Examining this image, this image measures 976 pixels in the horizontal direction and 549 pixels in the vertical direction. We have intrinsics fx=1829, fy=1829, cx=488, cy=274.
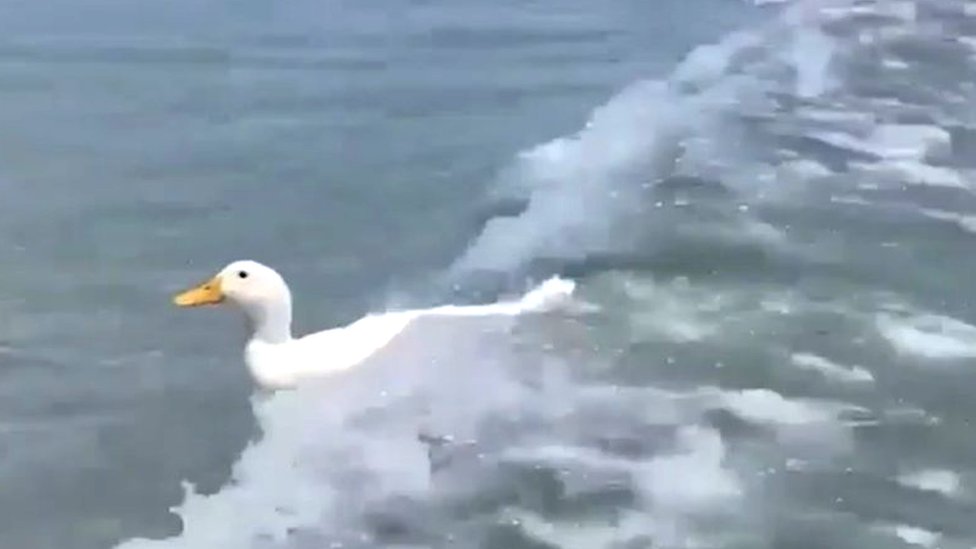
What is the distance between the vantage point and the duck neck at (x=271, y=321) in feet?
13.0

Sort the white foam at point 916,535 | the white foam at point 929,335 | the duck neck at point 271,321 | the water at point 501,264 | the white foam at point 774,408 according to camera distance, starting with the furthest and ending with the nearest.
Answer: the white foam at point 929,335 → the duck neck at point 271,321 → the white foam at point 774,408 → the water at point 501,264 → the white foam at point 916,535

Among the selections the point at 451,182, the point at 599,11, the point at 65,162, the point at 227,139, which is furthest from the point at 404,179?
the point at 599,11

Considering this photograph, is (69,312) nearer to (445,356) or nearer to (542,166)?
(445,356)

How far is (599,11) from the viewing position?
661 centimetres

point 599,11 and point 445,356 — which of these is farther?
point 599,11

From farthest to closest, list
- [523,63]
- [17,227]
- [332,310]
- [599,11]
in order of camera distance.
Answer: [599,11] → [523,63] → [17,227] → [332,310]

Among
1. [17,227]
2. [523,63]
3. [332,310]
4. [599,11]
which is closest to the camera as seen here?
[332,310]

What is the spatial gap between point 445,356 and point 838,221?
1303 millimetres

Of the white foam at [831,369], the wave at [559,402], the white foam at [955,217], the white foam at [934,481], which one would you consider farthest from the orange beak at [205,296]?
the white foam at [955,217]

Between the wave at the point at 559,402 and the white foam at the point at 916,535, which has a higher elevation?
the wave at the point at 559,402

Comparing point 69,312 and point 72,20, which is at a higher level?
point 72,20

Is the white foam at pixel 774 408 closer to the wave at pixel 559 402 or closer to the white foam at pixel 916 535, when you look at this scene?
the wave at pixel 559 402

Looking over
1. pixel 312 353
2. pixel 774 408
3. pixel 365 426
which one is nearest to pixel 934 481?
pixel 774 408

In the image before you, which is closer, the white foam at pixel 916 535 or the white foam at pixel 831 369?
the white foam at pixel 916 535
